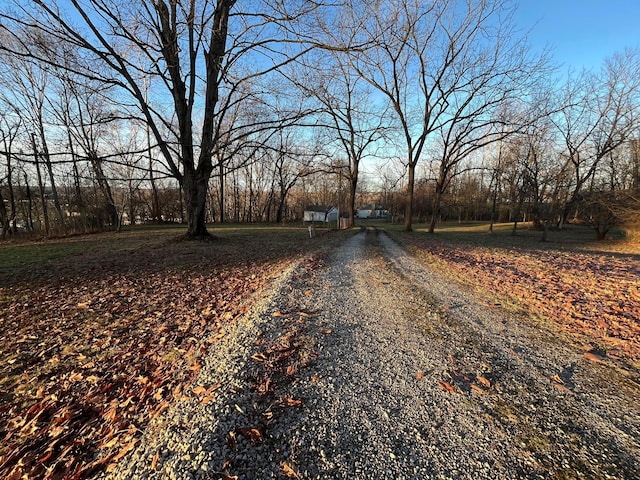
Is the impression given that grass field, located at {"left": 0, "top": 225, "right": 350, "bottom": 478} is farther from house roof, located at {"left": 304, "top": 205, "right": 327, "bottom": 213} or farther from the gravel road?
house roof, located at {"left": 304, "top": 205, "right": 327, "bottom": 213}

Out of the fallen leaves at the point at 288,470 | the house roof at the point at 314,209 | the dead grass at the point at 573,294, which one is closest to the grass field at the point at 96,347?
the fallen leaves at the point at 288,470

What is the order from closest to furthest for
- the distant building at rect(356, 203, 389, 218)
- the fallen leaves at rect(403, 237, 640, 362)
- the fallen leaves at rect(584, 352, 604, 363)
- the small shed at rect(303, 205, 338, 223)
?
the fallen leaves at rect(584, 352, 604, 363) < the fallen leaves at rect(403, 237, 640, 362) < the small shed at rect(303, 205, 338, 223) < the distant building at rect(356, 203, 389, 218)

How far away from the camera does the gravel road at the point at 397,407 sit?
1.77 m

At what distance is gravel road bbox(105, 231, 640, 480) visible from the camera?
1.77 metres

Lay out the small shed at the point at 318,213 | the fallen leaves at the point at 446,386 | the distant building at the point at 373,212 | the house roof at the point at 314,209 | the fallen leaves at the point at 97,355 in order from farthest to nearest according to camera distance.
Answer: the distant building at the point at 373,212
the house roof at the point at 314,209
the small shed at the point at 318,213
the fallen leaves at the point at 446,386
the fallen leaves at the point at 97,355

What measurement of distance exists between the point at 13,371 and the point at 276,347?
297 cm

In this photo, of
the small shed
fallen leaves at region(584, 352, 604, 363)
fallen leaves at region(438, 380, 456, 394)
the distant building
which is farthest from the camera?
the distant building

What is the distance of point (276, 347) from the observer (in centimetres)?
321

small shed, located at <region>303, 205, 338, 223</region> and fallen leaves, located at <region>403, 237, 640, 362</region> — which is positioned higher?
small shed, located at <region>303, 205, 338, 223</region>

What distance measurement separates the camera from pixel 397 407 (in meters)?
2.28

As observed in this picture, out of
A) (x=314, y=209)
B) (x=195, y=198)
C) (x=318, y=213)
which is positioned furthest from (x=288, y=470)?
(x=314, y=209)

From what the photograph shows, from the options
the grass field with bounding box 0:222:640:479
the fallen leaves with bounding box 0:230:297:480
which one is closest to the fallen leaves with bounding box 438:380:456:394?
the grass field with bounding box 0:222:640:479

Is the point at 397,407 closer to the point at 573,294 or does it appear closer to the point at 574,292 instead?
the point at 573,294

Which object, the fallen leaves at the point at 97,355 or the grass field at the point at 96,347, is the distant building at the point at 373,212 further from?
the fallen leaves at the point at 97,355
